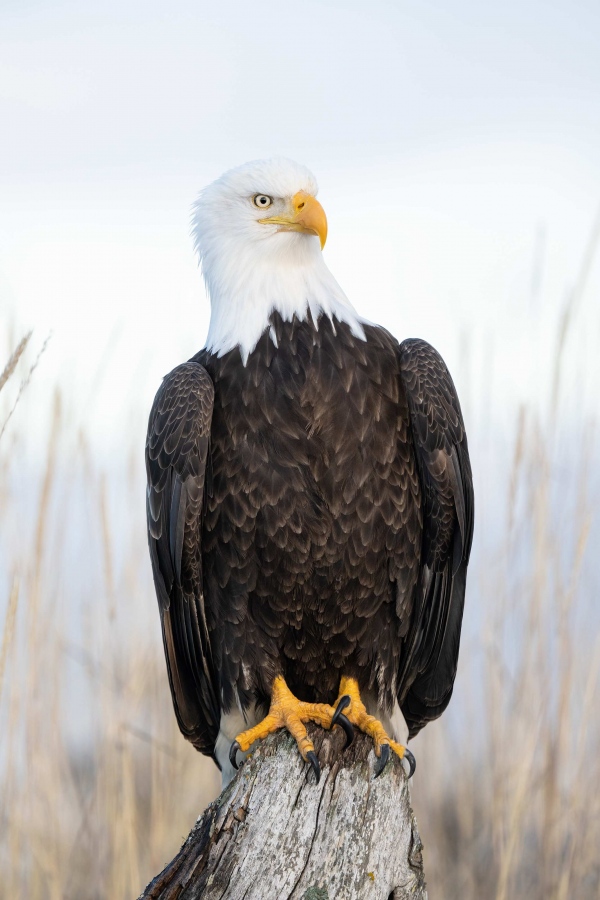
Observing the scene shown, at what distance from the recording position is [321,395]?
2.73 m

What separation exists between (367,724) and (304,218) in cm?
156

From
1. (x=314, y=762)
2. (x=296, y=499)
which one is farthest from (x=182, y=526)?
(x=314, y=762)

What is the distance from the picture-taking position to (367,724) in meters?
2.55

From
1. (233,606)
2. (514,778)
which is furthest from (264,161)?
(514,778)

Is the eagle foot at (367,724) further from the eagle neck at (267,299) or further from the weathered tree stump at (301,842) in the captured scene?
the eagle neck at (267,299)

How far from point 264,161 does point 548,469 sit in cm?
161

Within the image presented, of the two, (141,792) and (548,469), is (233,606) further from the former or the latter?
(141,792)

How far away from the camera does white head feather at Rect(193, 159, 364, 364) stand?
2961 millimetres

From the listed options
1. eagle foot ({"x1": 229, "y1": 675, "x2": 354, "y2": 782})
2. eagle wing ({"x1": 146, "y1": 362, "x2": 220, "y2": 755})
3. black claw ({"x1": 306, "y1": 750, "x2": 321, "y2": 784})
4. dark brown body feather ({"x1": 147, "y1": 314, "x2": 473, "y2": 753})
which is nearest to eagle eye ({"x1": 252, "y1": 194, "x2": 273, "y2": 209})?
dark brown body feather ({"x1": 147, "y1": 314, "x2": 473, "y2": 753})

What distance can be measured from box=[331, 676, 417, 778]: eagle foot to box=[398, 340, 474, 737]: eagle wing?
0.91ft

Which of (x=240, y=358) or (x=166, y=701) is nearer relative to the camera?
(x=240, y=358)

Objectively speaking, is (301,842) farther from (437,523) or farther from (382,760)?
Result: (437,523)

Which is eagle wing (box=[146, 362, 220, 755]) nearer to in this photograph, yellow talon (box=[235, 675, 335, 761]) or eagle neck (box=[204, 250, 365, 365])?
eagle neck (box=[204, 250, 365, 365])

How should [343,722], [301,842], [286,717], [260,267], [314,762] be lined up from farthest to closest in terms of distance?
[260,267] < [286,717] < [343,722] < [314,762] < [301,842]
